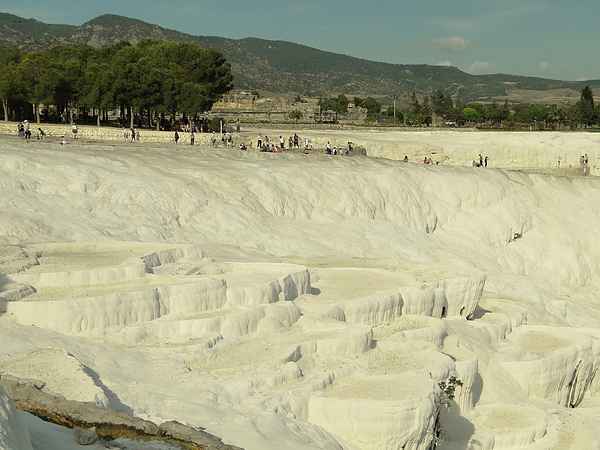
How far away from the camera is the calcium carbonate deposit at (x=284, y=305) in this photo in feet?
34.7

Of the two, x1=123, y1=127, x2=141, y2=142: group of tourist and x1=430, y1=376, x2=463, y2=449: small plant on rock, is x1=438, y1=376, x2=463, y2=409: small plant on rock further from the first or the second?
x1=123, y1=127, x2=141, y2=142: group of tourist

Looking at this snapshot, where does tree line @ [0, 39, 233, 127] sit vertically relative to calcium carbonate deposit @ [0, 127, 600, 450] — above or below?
above

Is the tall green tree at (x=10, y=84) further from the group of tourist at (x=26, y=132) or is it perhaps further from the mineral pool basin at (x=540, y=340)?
the mineral pool basin at (x=540, y=340)

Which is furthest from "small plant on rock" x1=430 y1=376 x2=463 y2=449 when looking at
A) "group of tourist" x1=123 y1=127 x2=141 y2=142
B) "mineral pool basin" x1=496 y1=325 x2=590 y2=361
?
"group of tourist" x1=123 y1=127 x2=141 y2=142

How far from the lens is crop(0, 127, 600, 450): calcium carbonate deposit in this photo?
10.6 meters

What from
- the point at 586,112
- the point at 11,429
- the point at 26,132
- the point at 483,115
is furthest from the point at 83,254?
the point at 483,115

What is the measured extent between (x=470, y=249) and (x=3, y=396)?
24.7 m

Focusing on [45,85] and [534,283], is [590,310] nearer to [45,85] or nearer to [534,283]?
[534,283]

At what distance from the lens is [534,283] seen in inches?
1093

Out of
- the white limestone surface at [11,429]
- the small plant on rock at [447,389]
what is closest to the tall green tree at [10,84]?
the small plant on rock at [447,389]

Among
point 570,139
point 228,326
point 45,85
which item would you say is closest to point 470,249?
point 228,326

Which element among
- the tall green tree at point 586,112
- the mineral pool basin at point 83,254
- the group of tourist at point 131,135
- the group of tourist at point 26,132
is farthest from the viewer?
the tall green tree at point 586,112

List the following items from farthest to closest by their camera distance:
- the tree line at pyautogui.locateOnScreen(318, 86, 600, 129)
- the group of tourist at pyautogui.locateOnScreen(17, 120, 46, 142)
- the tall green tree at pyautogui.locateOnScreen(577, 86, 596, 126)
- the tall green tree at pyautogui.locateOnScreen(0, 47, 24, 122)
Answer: the tree line at pyautogui.locateOnScreen(318, 86, 600, 129), the tall green tree at pyautogui.locateOnScreen(577, 86, 596, 126), the tall green tree at pyautogui.locateOnScreen(0, 47, 24, 122), the group of tourist at pyautogui.locateOnScreen(17, 120, 46, 142)

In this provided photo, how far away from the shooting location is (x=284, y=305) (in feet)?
45.3
